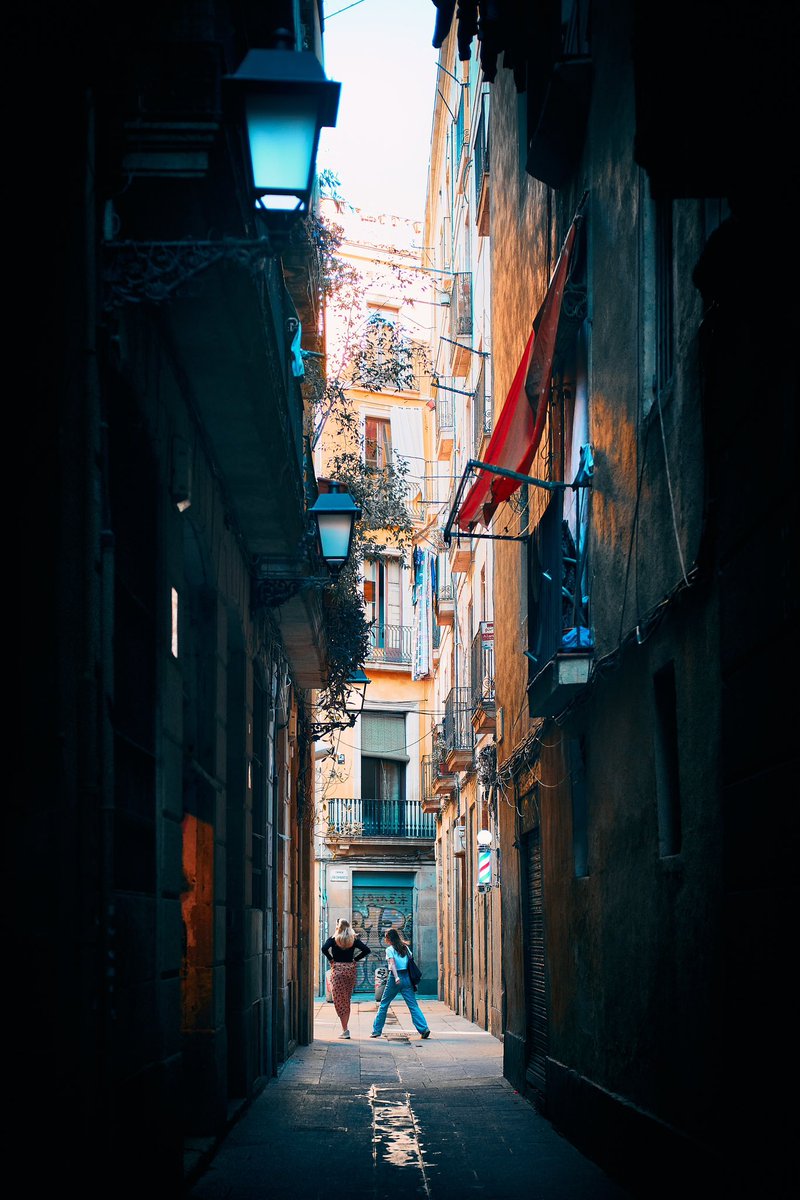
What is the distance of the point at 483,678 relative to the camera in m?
23.5

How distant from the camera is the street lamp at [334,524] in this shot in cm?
1298

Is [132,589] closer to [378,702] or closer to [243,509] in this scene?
[243,509]

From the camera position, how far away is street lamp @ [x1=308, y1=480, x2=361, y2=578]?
13.0 meters

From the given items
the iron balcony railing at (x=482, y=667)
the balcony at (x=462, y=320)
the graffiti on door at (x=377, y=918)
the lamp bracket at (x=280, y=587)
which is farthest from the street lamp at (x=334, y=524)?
the graffiti on door at (x=377, y=918)

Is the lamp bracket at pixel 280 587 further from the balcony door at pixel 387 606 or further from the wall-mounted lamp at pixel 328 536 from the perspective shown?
the balcony door at pixel 387 606

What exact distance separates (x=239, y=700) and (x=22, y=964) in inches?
293

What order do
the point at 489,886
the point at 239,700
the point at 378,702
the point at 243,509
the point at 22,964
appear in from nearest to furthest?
the point at 22,964 < the point at 243,509 < the point at 239,700 < the point at 489,886 < the point at 378,702

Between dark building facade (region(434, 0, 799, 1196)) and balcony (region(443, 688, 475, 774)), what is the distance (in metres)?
11.9

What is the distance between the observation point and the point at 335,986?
21.2m

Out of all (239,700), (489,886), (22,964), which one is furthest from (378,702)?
(22,964)

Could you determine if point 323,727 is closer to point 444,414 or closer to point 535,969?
point 535,969

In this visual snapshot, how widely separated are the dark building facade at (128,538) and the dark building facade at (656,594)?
2.03m

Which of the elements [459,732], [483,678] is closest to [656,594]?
[483,678]

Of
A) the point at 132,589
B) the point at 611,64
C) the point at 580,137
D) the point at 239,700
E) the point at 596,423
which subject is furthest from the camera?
the point at 239,700
